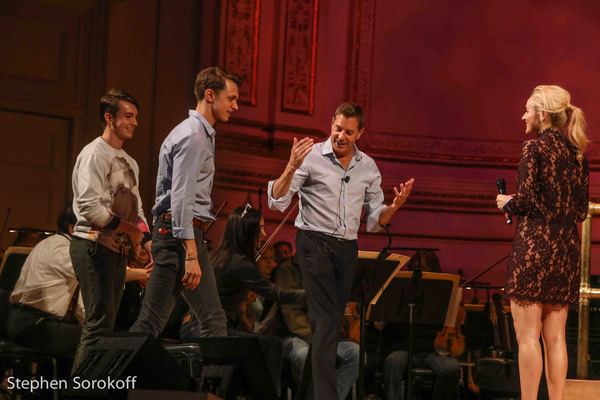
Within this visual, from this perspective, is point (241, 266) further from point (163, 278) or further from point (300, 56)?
point (300, 56)

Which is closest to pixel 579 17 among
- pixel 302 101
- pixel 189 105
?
pixel 302 101

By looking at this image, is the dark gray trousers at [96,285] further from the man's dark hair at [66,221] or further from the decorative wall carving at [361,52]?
the decorative wall carving at [361,52]

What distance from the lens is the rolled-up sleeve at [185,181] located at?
15.1 ft

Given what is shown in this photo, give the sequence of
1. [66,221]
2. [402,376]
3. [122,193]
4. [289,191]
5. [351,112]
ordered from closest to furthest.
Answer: [122,193] → [289,191] → [351,112] → [66,221] → [402,376]

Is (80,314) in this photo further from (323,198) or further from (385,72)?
(385,72)

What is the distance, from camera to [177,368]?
459 cm

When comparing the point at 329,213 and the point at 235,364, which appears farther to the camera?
the point at 329,213

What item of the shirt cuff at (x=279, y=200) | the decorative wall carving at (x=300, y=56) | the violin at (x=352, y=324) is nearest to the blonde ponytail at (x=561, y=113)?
the shirt cuff at (x=279, y=200)

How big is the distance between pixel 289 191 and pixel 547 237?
1207 mm

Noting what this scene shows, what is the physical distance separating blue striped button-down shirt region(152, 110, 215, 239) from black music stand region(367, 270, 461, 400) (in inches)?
77.2

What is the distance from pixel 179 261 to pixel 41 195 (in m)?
3.85

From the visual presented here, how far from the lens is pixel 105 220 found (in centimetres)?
478

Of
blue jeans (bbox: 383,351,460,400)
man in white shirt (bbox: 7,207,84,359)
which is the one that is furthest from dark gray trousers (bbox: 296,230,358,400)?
blue jeans (bbox: 383,351,460,400)

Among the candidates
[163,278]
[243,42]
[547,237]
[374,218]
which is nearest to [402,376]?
[374,218]
